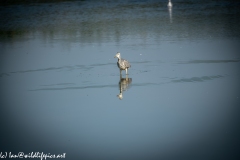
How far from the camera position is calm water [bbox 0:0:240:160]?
1154cm

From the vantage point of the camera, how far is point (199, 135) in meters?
11.7

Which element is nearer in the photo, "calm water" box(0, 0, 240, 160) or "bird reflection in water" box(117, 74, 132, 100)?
"calm water" box(0, 0, 240, 160)

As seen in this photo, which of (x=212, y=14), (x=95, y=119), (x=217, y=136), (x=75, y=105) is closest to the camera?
(x=217, y=136)

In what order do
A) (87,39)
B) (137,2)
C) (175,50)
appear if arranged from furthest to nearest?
(137,2) → (87,39) → (175,50)

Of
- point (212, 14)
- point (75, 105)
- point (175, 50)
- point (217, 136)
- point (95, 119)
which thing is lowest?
point (217, 136)

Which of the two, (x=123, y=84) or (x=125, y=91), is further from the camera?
(x=123, y=84)

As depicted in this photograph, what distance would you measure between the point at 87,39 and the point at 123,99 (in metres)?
11.9

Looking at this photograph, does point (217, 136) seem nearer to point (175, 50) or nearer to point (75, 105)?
point (75, 105)

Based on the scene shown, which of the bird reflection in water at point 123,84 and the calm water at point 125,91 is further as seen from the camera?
the bird reflection in water at point 123,84

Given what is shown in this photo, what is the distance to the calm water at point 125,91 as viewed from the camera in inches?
454

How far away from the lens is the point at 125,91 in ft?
50.8

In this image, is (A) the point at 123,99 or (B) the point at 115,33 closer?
(A) the point at 123,99

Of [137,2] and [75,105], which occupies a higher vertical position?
[137,2]

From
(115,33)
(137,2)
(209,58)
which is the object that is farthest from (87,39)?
(137,2)
